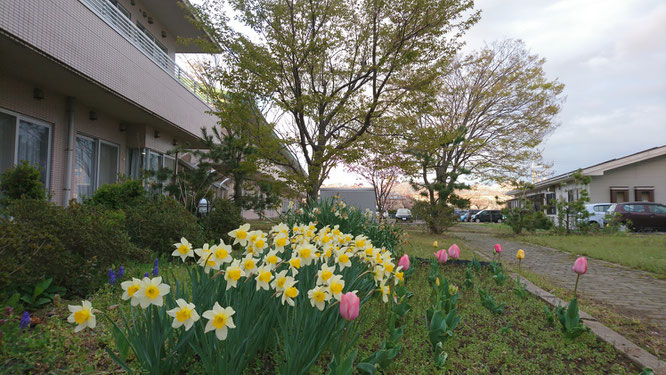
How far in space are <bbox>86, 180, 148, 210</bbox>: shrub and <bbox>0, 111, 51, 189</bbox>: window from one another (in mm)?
1023

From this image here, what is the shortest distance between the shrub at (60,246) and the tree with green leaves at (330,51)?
21.7 ft

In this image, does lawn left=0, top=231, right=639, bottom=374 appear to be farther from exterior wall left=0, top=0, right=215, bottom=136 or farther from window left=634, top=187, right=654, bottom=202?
window left=634, top=187, right=654, bottom=202

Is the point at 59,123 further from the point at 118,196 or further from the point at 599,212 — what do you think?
the point at 599,212

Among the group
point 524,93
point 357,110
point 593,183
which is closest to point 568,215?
point 524,93

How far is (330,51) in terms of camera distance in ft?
35.9

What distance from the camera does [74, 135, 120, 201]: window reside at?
8.17 meters

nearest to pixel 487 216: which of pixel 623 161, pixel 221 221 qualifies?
pixel 623 161

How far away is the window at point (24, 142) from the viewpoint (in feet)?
20.3

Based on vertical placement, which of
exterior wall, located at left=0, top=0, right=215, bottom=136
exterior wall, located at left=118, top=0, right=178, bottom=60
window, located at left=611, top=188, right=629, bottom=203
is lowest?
window, located at left=611, top=188, right=629, bottom=203

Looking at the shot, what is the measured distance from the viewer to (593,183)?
68.4 ft

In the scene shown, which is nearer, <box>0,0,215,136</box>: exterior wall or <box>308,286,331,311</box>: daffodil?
<box>308,286,331,311</box>: daffodil

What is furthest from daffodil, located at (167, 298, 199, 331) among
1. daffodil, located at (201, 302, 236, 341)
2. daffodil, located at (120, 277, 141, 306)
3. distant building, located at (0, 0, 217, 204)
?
distant building, located at (0, 0, 217, 204)

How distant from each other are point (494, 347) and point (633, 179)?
24751 millimetres

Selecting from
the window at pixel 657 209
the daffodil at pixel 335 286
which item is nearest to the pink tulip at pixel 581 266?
the daffodil at pixel 335 286
